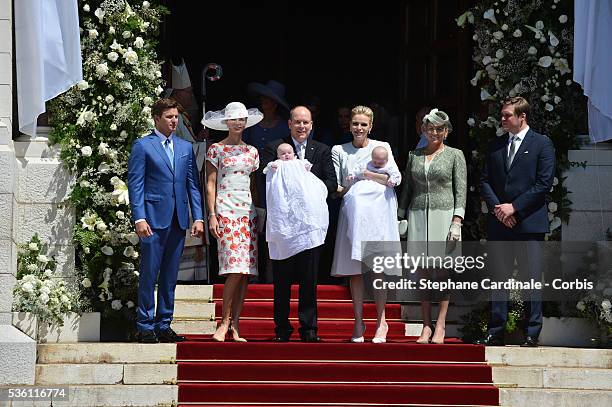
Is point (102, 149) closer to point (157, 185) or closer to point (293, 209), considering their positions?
point (157, 185)

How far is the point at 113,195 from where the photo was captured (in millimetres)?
11602

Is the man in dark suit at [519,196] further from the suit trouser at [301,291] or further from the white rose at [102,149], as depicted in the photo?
the white rose at [102,149]

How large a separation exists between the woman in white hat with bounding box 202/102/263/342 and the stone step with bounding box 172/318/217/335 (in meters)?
0.45

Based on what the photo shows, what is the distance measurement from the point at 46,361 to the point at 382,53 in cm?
661

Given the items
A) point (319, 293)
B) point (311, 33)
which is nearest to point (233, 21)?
point (311, 33)

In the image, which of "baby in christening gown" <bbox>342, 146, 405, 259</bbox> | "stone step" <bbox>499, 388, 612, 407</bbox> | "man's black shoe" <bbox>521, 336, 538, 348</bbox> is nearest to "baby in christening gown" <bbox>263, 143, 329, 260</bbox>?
"baby in christening gown" <bbox>342, 146, 405, 259</bbox>

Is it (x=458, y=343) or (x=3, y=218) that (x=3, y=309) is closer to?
(x=3, y=218)

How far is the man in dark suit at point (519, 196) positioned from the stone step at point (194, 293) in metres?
2.30

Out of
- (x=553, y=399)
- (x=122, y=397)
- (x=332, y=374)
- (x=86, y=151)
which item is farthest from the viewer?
(x=86, y=151)

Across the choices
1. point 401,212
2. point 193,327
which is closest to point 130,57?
point 193,327

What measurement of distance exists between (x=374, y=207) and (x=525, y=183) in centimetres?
114

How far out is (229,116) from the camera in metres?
11.2

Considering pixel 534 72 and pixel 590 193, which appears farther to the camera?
pixel 534 72

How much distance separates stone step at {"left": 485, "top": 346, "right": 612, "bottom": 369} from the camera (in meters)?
10.8
